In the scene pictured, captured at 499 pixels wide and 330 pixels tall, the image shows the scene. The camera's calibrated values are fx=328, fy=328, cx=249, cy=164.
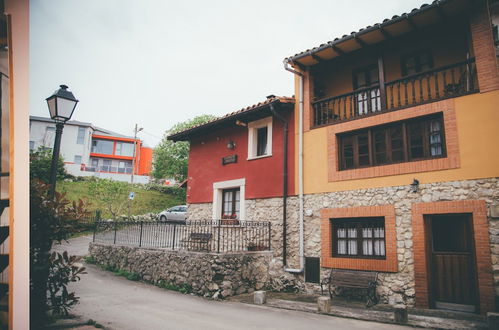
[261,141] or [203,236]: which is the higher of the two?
[261,141]

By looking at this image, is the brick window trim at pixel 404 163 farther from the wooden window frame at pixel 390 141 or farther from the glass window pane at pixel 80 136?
the glass window pane at pixel 80 136

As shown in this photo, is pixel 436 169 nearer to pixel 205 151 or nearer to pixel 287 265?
pixel 287 265

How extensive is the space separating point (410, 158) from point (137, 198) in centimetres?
2612

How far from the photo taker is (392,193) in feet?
28.8

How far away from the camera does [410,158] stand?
8.72 m

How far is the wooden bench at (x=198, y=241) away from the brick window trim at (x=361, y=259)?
3.62 meters

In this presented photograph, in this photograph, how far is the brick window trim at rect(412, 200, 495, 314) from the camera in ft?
23.0

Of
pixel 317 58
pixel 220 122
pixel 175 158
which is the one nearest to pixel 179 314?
pixel 220 122

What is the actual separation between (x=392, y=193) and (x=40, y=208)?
797 centimetres

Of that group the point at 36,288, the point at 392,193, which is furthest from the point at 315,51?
the point at 36,288

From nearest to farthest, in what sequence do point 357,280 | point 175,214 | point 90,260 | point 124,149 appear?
point 357,280, point 90,260, point 175,214, point 124,149

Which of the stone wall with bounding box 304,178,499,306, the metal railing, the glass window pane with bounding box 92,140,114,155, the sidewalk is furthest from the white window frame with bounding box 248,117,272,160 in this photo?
the glass window pane with bounding box 92,140,114,155

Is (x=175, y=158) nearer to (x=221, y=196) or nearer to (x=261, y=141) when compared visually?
(x=221, y=196)

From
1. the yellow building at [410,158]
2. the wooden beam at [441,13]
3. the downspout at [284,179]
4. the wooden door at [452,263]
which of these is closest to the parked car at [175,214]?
the downspout at [284,179]
